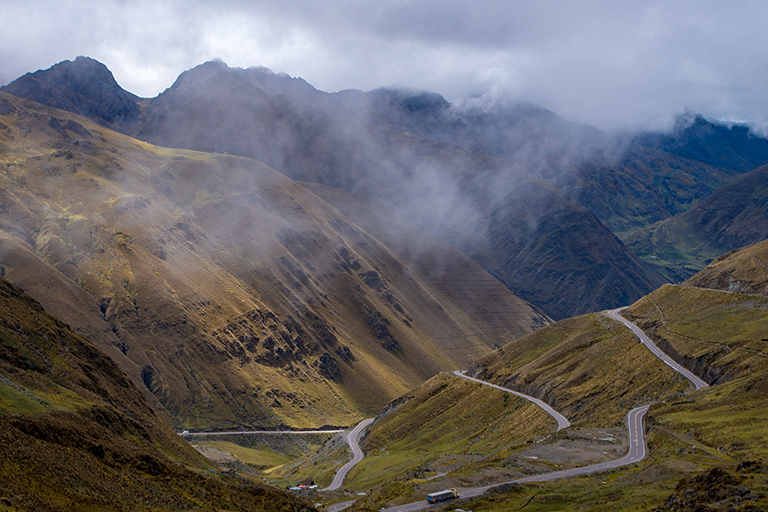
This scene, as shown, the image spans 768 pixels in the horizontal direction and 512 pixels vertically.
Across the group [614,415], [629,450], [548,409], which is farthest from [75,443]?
[548,409]

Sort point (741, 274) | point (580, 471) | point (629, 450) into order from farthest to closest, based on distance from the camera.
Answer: point (741, 274) → point (629, 450) → point (580, 471)

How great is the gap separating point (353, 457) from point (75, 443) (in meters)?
85.1

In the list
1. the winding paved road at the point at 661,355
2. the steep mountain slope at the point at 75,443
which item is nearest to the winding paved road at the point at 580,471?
the steep mountain slope at the point at 75,443

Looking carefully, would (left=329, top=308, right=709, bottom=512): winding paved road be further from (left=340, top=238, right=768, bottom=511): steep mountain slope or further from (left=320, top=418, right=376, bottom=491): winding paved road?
(left=320, top=418, right=376, bottom=491): winding paved road

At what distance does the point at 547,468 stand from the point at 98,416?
5750 centimetres

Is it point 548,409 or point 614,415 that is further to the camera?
point 548,409

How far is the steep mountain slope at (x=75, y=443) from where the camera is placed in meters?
43.9

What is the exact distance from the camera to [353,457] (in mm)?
131500

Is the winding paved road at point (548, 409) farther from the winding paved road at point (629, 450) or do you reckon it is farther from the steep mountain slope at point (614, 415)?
the steep mountain slope at point (614, 415)

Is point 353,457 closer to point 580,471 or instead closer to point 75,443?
point 580,471

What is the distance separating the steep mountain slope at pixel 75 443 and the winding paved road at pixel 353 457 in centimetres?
2430

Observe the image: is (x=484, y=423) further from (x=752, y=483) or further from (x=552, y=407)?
(x=752, y=483)

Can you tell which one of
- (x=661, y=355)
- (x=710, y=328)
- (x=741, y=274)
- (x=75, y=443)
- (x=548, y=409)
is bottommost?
(x=548, y=409)

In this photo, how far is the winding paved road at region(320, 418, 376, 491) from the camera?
A: 352ft
